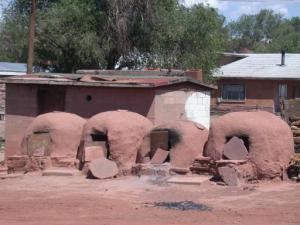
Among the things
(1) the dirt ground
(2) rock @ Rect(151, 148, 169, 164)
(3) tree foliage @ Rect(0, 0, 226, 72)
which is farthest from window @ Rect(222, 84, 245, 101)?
(1) the dirt ground

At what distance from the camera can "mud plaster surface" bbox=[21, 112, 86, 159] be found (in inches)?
725

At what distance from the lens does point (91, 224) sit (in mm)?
11102

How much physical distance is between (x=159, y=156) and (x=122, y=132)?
128cm

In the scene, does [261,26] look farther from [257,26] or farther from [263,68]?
[263,68]

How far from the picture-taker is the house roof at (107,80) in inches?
776

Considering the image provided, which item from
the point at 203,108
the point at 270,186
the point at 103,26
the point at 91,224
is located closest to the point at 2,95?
the point at 103,26

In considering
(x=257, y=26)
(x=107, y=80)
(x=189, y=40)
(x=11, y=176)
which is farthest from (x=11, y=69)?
(x=257, y=26)

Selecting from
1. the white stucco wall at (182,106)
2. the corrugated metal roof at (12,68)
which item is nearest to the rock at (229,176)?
the white stucco wall at (182,106)

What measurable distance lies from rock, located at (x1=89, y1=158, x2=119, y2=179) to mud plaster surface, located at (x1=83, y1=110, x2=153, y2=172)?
10.1 inches

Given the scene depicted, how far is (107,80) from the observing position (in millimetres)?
20562

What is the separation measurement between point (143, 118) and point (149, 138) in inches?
42.7

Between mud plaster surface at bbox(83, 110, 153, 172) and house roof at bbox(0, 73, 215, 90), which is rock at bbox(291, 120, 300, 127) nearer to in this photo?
house roof at bbox(0, 73, 215, 90)

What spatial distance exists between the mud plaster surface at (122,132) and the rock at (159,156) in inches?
27.9

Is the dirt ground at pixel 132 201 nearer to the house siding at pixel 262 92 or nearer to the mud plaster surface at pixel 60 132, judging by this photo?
the mud plaster surface at pixel 60 132
